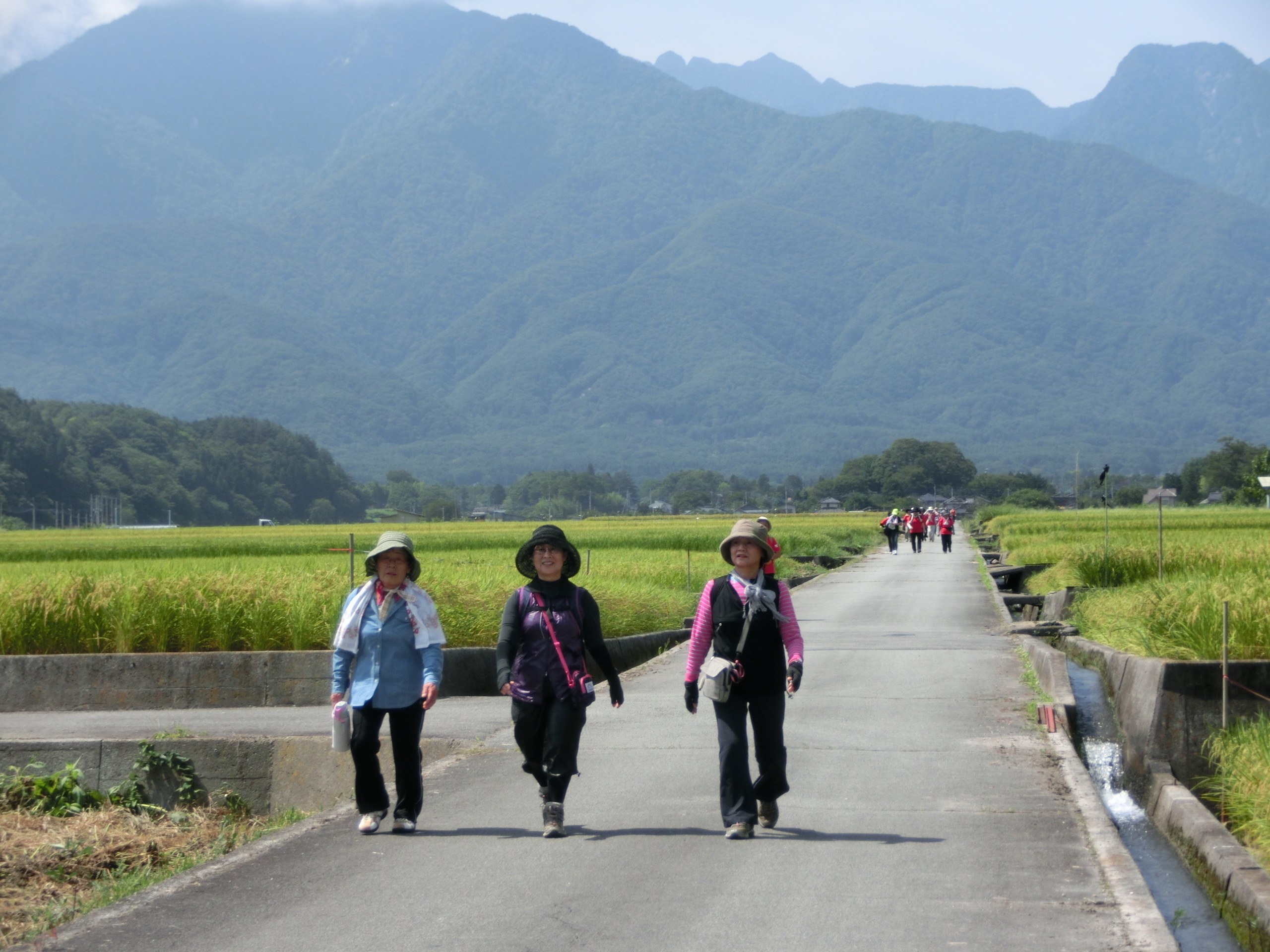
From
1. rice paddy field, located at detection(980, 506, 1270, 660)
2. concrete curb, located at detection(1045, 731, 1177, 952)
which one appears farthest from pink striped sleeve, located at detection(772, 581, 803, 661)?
rice paddy field, located at detection(980, 506, 1270, 660)

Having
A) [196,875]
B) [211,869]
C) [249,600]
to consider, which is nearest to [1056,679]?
[249,600]

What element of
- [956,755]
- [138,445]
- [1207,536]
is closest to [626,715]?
[956,755]

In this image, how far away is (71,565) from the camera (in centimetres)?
2881

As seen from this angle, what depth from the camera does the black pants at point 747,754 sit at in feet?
24.2

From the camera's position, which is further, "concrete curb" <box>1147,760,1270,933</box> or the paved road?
"concrete curb" <box>1147,760,1270,933</box>

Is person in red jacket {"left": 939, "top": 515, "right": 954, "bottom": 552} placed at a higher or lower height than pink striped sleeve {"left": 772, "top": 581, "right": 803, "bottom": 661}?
lower

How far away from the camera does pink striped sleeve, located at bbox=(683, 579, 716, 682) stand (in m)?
7.52

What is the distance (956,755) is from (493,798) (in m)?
3.36

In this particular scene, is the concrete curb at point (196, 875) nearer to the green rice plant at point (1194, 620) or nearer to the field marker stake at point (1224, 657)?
the field marker stake at point (1224, 657)

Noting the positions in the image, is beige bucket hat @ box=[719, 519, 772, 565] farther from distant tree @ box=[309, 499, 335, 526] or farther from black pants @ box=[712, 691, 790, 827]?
distant tree @ box=[309, 499, 335, 526]

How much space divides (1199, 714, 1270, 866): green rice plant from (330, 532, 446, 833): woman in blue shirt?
468cm

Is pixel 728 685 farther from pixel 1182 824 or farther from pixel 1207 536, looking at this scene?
pixel 1207 536

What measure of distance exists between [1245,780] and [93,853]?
24.2 feet

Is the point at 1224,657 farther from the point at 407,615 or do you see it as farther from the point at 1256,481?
the point at 1256,481
